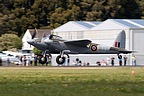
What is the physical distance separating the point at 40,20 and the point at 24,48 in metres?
12.7

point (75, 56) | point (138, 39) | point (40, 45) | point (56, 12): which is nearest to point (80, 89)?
point (40, 45)

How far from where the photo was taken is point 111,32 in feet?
295

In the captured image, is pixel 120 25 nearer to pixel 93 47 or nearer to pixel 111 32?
pixel 111 32

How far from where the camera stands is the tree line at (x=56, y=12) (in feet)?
399

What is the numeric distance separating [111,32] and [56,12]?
35.3 m

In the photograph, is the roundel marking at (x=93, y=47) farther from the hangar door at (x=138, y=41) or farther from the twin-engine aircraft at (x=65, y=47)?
the hangar door at (x=138, y=41)

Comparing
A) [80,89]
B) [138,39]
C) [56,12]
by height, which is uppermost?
[56,12]

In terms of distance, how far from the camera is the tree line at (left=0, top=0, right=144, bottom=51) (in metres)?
122

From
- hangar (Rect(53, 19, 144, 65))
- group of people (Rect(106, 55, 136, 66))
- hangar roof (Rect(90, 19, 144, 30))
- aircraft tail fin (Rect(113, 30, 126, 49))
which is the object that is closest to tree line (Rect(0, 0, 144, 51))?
hangar (Rect(53, 19, 144, 65))

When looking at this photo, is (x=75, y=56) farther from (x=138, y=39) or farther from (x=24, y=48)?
(x=24, y=48)

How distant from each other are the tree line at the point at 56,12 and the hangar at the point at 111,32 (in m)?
19.8

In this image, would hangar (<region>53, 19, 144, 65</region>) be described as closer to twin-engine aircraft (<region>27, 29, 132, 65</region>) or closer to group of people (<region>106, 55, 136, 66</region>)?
group of people (<region>106, 55, 136, 66</region>)

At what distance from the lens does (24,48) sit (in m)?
116

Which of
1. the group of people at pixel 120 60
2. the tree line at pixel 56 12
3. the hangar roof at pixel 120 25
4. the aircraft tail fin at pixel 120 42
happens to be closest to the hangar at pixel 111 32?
the hangar roof at pixel 120 25
